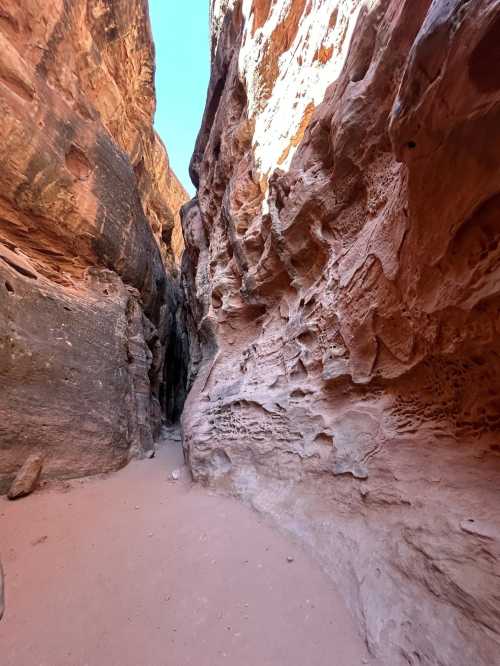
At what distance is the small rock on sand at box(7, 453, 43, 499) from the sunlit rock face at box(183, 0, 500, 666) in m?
2.04

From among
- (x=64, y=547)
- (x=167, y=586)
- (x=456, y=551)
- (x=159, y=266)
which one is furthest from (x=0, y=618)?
(x=159, y=266)

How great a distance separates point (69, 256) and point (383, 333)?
6462mm

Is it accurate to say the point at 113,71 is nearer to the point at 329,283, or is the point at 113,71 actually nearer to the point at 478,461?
the point at 329,283

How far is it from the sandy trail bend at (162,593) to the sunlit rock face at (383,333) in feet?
0.95

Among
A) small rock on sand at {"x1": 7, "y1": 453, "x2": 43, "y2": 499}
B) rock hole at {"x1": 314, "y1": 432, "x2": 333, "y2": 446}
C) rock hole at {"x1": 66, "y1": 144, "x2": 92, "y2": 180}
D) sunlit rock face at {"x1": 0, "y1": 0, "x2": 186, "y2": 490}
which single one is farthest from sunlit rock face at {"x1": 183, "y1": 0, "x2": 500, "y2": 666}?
rock hole at {"x1": 66, "y1": 144, "x2": 92, "y2": 180}

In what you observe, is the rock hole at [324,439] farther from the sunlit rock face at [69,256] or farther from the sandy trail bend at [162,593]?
the sunlit rock face at [69,256]

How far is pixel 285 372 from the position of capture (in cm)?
419

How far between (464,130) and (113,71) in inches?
477

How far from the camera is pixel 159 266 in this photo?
32.2 ft

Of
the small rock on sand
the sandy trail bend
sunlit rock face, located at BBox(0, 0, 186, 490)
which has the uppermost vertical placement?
sunlit rock face, located at BBox(0, 0, 186, 490)

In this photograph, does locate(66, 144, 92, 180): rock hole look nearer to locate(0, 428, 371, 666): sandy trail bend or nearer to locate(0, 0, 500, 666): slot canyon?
locate(0, 0, 500, 666): slot canyon

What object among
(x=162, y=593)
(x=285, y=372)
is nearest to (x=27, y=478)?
(x=162, y=593)

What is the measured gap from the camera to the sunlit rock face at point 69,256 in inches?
158

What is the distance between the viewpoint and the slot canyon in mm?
1648
